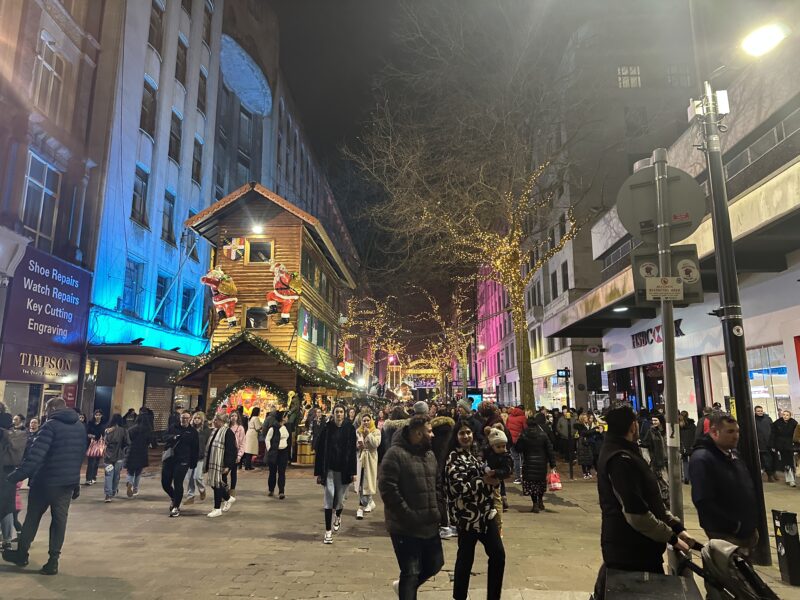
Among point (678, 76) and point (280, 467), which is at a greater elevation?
point (678, 76)

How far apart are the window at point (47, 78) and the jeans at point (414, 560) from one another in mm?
19106

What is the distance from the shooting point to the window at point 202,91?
29172 millimetres

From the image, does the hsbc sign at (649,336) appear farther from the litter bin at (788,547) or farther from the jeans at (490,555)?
the jeans at (490,555)

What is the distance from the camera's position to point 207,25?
3072 centimetres

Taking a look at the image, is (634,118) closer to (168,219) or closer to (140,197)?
(168,219)

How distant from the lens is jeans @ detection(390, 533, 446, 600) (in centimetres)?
439

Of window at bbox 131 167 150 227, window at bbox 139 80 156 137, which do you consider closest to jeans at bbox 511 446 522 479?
window at bbox 131 167 150 227

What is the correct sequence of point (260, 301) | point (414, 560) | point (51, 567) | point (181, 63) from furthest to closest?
point (181, 63) → point (260, 301) → point (51, 567) → point (414, 560)

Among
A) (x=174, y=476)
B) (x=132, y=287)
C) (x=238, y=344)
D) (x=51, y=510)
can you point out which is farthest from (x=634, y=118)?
(x=51, y=510)

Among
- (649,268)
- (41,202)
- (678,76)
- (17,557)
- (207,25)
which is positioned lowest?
(17,557)

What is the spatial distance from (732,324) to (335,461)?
5865mm

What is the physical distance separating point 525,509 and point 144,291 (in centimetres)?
1940

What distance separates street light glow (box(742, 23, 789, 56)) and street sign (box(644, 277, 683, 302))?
3606mm

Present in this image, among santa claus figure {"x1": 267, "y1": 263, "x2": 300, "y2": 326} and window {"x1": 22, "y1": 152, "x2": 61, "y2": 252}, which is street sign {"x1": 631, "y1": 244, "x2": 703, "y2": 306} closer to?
santa claus figure {"x1": 267, "y1": 263, "x2": 300, "y2": 326}
